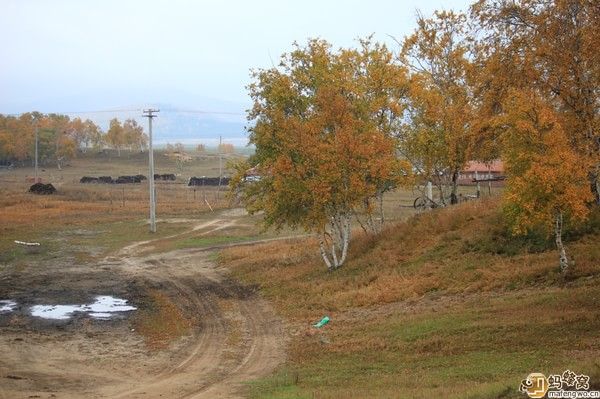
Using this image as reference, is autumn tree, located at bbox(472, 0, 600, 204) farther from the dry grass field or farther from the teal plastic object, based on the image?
the teal plastic object

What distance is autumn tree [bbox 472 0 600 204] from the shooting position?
18062mm

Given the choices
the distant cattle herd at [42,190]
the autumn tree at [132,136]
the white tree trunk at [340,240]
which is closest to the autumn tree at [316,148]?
the white tree trunk at [340,240]

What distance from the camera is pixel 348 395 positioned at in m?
13.1

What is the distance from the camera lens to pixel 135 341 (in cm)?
2138

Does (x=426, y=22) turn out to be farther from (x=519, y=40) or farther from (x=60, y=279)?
(x=60, y=279)

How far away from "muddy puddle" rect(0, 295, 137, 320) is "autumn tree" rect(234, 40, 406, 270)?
8.42m

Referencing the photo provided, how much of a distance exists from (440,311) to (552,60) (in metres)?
8.35

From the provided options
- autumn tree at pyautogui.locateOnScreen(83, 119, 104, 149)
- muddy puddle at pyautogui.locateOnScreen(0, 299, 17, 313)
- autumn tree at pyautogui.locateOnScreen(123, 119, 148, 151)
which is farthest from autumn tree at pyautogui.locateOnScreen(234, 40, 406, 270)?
autumn tree at pyautogui.locateOnScreen(83, 119, 104, 149)

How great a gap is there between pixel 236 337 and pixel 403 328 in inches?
236

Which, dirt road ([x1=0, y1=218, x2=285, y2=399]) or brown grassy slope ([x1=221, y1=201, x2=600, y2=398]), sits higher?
brown grassy slope ([x1=221, y1=201, x2=600, y2=398])

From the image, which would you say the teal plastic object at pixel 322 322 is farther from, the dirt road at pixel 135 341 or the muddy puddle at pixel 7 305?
the muddy puddle at pixel 7 305

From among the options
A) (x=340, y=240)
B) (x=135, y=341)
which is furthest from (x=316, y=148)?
(x=135, y=341)

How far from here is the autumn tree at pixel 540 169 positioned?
18.5 metres

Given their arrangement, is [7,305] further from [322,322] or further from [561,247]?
[561,247]
